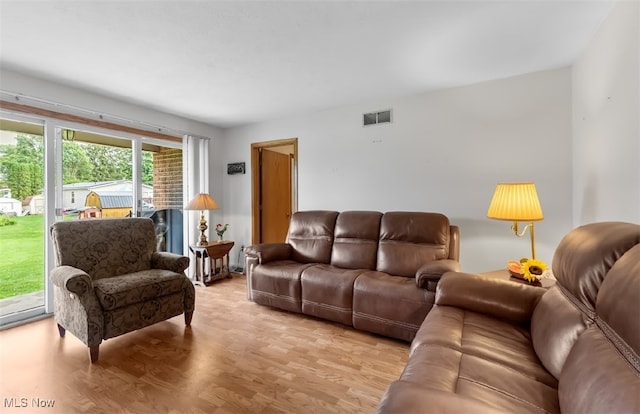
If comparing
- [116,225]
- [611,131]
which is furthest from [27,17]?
[611,131]

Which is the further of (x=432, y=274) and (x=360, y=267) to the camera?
(x=360, y=267)

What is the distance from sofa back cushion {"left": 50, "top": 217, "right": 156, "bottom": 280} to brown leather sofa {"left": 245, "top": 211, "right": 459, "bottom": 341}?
102 centimetres

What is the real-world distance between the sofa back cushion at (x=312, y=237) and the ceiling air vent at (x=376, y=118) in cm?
120

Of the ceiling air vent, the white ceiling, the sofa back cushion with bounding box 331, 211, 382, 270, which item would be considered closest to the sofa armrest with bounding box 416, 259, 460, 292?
the sofa back cushion with bounding box 331, 211, 382, 270

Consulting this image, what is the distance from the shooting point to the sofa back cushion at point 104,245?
227 centimetres

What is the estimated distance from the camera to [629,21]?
1.55 m

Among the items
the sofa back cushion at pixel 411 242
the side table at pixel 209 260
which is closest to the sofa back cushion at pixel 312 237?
the sofa back cushion at pixel 411 242

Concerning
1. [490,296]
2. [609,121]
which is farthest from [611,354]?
[609,121]

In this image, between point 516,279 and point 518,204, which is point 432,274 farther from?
point 518,204

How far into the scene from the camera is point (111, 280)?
2211 millimetres

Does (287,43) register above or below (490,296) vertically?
above

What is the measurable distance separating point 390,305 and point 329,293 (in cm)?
55

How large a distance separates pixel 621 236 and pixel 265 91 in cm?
297

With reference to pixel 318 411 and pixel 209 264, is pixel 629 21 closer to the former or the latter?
pixel 318 411
